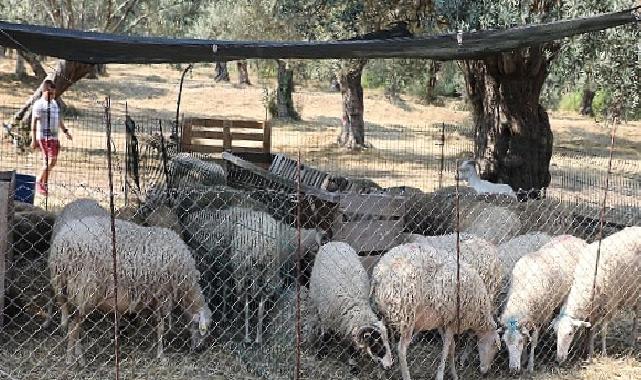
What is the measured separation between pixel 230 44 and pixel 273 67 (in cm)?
2723

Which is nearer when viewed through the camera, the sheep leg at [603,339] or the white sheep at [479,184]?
the sheep leg at [603,339]

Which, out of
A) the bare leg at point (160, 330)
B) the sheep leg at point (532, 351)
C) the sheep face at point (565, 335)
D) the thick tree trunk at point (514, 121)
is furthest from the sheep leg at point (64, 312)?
the thick tree trunk at point (514, 121)

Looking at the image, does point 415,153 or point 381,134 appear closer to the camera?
point 415,153

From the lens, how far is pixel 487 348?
679cm

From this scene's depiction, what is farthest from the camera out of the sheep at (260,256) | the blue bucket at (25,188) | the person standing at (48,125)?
the person standing at (48,125)

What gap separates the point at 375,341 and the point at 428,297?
56 centimetres

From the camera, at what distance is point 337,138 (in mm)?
23984

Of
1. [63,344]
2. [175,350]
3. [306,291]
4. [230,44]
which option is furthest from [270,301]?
[230,44]

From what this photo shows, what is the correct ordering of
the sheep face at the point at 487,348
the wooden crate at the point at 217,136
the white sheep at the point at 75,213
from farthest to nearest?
the wooden crate at the point at 217,136, the white sheep at the point at 75,213, the sheep face at the point at 487,348

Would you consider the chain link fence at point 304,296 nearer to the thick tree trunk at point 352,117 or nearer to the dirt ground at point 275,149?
the dirt ground at point 275,149

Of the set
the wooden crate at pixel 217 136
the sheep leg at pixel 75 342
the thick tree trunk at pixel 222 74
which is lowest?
the sheep leg at pixel 75 342

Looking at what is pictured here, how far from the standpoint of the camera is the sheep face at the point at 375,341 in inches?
247

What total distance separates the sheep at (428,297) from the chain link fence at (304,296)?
0.01m

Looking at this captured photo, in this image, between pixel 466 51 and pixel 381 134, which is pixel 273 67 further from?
pixel 466 51
